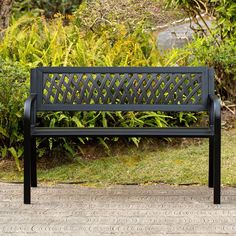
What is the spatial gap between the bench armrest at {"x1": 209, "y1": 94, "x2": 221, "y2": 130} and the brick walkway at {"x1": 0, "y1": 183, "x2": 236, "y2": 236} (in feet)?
2.03

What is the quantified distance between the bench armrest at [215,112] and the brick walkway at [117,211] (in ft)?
2.03

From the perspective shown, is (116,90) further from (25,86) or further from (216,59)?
(216,59)

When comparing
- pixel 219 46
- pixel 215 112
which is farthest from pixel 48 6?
pixel 215 112

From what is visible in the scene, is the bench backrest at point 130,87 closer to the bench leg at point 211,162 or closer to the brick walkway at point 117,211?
the bench leg at point 211,162

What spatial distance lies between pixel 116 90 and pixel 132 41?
→ 107 inches

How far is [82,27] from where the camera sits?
9.81 m

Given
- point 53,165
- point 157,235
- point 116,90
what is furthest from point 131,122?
point 157,235

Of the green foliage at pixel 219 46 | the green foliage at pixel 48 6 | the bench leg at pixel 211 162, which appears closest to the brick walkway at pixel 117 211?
the bench leg at pixel 211 162

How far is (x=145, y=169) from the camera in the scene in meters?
7.50

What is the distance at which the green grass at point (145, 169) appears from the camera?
23.5ft

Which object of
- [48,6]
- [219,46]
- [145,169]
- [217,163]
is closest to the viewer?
[217,163]

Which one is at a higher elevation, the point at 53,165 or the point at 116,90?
the point at 116,90

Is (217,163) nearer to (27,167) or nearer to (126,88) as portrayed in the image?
(126,88)

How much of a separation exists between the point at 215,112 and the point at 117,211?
1051 millimetres
